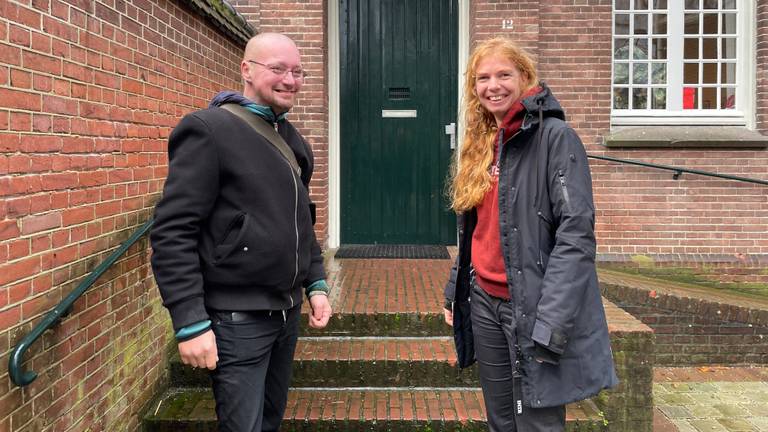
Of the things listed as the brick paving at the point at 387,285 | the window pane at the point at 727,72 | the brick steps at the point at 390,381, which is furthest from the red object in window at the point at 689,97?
the brick steps at the point at 390,381

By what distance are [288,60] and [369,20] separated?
5.01 metres

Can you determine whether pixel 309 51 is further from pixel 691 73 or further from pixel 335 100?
pixel 691 73

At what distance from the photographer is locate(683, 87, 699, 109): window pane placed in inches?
259

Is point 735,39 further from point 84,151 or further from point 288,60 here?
point 84,151

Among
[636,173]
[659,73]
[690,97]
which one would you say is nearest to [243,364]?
[636,173]

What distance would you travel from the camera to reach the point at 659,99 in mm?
6582

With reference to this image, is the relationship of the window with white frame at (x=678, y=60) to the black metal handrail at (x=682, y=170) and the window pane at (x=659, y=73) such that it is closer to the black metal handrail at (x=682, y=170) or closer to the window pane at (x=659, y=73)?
the window pane at (x=659, y=73)

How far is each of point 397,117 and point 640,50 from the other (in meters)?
2.72

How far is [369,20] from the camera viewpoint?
6.89 m

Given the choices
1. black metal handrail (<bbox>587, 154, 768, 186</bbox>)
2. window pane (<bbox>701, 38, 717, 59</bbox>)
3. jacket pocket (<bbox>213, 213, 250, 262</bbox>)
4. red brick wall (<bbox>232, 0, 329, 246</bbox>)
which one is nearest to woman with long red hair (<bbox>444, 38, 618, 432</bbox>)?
jacket pocket (<bbox>213, 213, 250, 262</bbox>)

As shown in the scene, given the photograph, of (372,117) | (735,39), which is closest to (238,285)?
(372,117)

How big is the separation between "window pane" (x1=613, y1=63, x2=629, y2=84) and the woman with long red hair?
479 centimetres

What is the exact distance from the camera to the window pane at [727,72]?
6570 mm

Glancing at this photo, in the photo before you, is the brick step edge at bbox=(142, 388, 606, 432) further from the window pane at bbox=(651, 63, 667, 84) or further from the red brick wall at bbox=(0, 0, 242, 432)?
the window pane at bbox=(651, 63, 667, 84)
